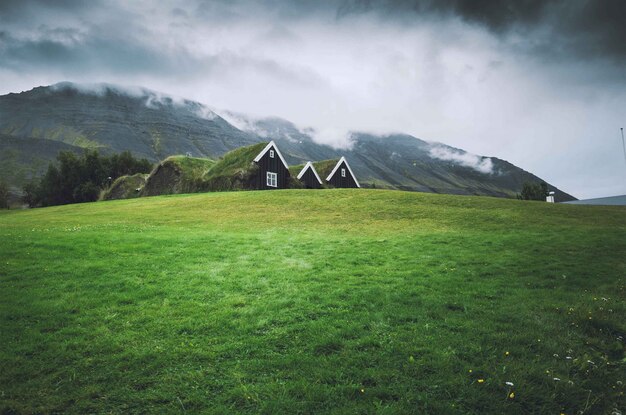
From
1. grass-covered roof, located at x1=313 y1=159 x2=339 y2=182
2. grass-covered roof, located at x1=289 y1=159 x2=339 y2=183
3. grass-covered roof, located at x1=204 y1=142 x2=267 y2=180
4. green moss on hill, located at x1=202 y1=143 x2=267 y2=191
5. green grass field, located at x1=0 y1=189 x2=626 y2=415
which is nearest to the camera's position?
green grass field, located at x1=0 y1=189 x2=626 y2=415

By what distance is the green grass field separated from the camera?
6.54 meters

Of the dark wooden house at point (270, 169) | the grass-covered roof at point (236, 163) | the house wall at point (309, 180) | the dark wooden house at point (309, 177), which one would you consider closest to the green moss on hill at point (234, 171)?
the grass-covered roof at point (236, 163)

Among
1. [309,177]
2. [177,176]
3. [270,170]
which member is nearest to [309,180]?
[309,177]

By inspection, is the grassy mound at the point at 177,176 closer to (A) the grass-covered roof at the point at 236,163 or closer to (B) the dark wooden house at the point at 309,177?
(A) the grass-covered roof at the point at 236,163

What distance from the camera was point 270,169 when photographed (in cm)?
5684

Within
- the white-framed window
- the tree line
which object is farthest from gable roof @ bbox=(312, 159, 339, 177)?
the tree line

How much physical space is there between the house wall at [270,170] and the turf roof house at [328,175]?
4633 mm

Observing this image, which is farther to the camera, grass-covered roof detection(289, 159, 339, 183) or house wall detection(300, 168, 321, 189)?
grass-covered roof detection(289, 159, 339, 183)

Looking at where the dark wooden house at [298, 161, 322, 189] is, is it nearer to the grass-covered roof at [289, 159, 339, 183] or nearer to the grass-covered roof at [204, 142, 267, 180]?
the grass-covered roof at [289, 159, 339, 183]

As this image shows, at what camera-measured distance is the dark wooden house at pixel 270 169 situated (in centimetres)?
5516

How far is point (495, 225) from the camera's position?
82.3 ft

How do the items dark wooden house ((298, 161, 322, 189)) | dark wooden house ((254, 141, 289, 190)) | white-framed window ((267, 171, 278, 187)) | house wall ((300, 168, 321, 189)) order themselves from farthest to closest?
house wall ((300, 168, 321, 189)), dark wooden house ((298, 161, 322, 189)), white-framed window ((267, 171, 278, 187)), dark wooden house ((254, 141, 289, 190))

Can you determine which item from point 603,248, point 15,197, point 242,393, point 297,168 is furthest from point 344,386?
point 15,197

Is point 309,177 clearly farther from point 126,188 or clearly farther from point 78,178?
point 78,178
